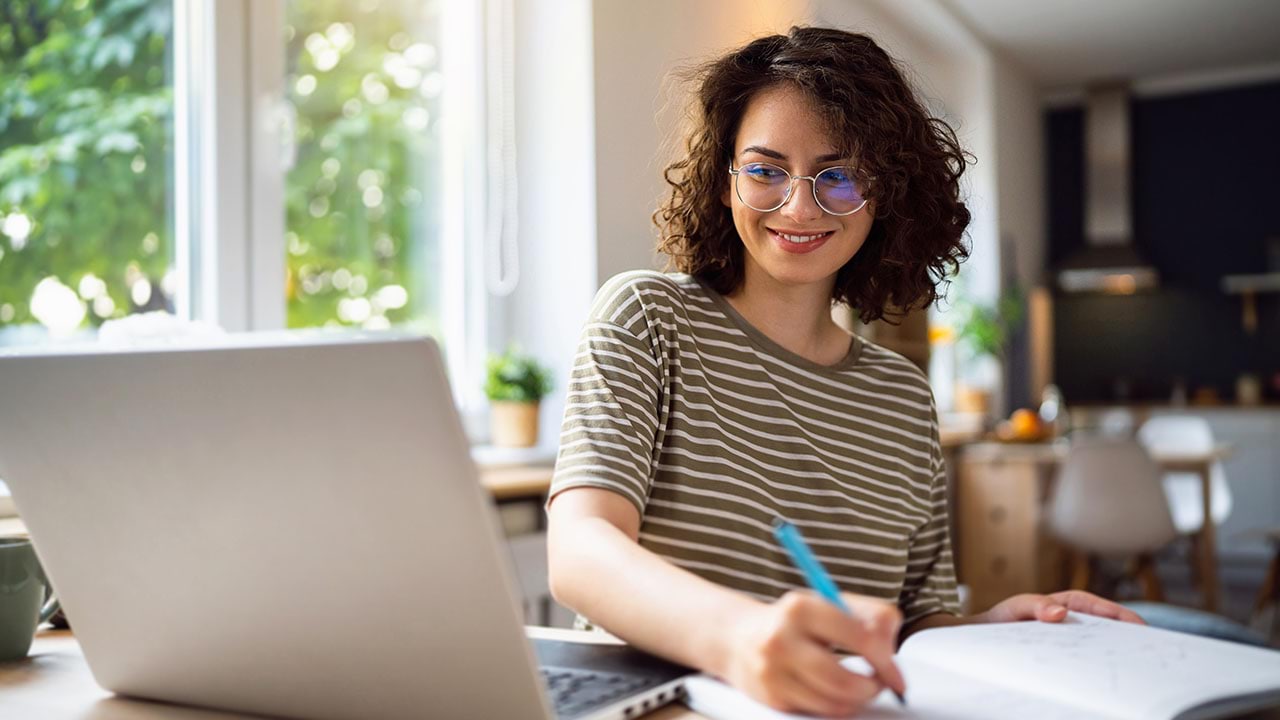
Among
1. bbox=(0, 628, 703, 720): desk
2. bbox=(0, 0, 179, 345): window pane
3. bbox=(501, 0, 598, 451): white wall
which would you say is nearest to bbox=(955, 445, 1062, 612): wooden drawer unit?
bbox=(501, 0, 598, 451): white wall

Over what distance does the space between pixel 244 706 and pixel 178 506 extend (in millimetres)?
151

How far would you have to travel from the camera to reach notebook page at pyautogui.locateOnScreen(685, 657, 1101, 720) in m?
0.64

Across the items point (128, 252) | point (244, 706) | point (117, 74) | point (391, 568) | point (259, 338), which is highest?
point (117, 74)

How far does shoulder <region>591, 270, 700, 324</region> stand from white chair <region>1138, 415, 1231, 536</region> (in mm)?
3619

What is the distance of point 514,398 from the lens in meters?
2.83

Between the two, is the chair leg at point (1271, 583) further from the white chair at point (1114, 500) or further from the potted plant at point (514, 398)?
the potted plant at point (514, 398)

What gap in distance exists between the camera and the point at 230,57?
2.38 m

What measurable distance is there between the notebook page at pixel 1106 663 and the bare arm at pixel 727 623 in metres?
0.10

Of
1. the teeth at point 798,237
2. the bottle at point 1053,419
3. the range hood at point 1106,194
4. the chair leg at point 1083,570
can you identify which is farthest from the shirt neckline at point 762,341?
the range hood at point 1106,194

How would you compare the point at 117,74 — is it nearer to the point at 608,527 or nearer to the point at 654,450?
the point at 654,450

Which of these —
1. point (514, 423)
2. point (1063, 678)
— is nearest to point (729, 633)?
point (1063, 678)

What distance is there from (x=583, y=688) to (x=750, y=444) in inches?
17.5

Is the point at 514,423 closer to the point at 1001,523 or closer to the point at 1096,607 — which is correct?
the point at 1096,607

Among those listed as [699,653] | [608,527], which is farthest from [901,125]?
[699,653]
